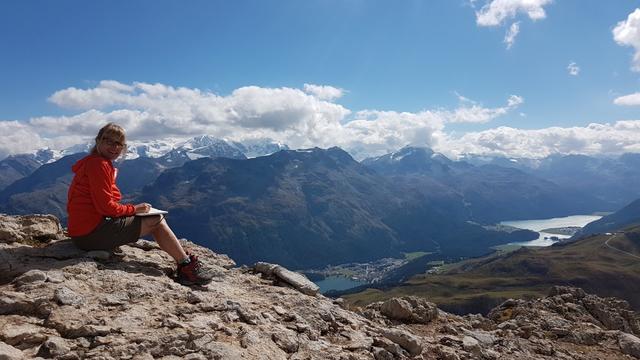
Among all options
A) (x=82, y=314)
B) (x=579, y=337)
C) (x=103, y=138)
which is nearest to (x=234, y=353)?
(x=82, y=314)

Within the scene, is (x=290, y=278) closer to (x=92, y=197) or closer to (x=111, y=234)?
(x=111, y=234)

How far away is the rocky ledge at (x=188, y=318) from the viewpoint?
935cm

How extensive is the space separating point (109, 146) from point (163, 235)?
3002 mm

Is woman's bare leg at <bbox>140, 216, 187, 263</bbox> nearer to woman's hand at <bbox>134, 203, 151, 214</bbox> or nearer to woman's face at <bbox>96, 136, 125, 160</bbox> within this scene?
woman's hand at <bbox>134, 203, 151, 214</bbox>

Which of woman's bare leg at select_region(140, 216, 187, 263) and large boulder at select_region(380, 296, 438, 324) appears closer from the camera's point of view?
woman's bare leg at select_region(140, 216, 187, 263)

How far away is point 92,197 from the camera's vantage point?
12.8 metres

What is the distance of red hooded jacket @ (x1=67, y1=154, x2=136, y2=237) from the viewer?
12797 mm

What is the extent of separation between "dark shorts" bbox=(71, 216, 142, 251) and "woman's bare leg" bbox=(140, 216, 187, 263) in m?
0.27

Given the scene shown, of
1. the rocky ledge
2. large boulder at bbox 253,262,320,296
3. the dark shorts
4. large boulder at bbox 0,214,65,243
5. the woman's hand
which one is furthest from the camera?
large boulder at bbox 253,262,320,296

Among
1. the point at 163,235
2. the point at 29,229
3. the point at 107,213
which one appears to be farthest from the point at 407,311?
the point at 29,229

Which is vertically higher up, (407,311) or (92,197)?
(92,197)

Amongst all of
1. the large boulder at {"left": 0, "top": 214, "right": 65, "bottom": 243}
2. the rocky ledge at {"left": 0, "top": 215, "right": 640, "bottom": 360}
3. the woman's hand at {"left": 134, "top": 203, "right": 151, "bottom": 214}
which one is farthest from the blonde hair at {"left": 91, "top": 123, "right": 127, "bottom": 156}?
the large boulder at {"left": 0, "top": 214, "right": 65, "bottom": 243}

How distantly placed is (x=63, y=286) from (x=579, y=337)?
21.3 m

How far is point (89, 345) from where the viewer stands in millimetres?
9000
